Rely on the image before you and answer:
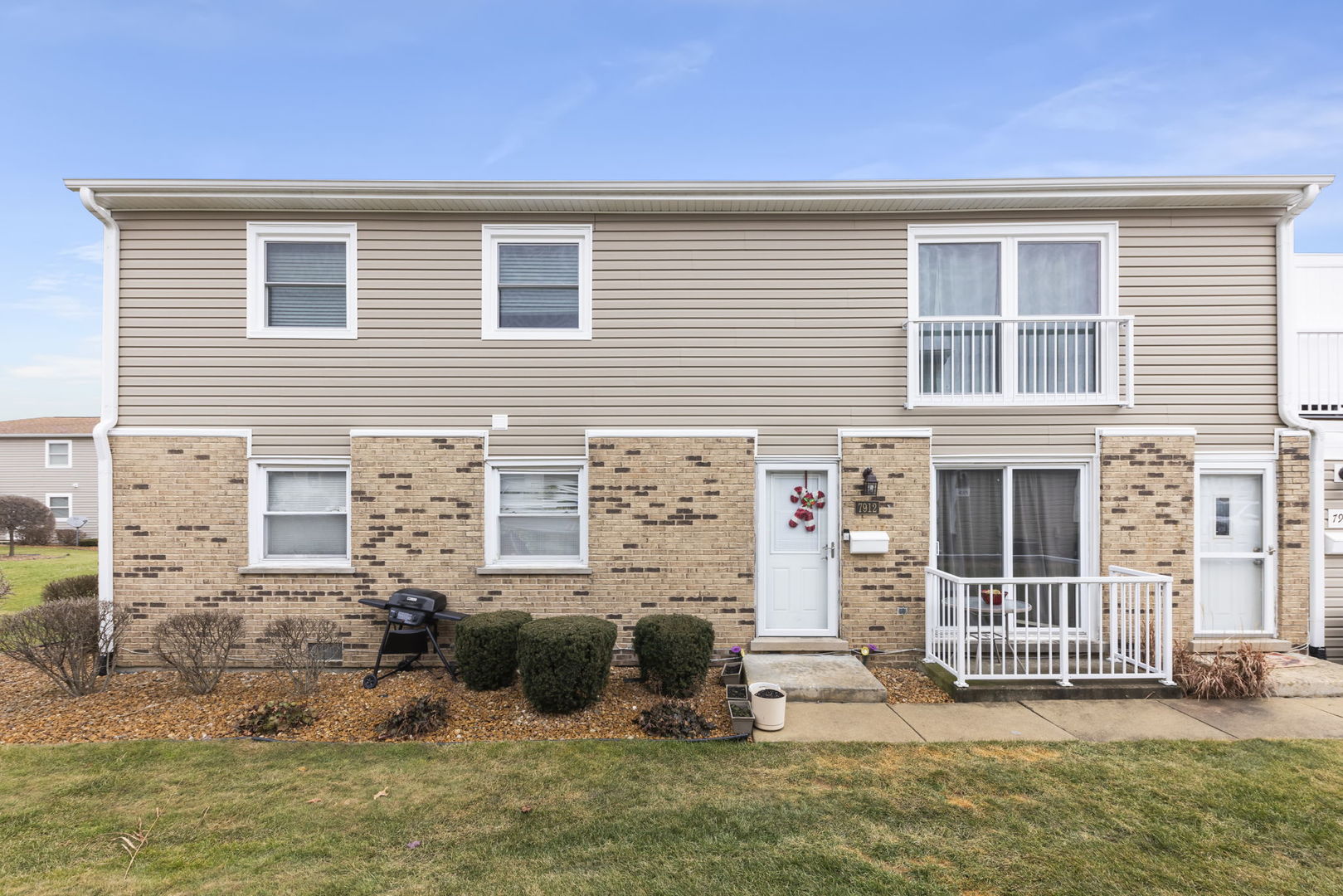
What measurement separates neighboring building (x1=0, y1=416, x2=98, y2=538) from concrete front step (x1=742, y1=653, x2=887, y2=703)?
Answer: 2690cm

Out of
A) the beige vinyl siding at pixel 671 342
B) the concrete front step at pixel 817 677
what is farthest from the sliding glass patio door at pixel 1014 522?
the concrete front step at pixel 817 677

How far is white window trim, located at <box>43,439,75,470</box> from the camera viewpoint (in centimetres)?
2202

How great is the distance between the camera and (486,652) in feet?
A: 19.2

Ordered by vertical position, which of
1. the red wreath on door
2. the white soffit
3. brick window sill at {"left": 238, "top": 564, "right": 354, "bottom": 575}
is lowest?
brick window sill at {"left": 238, "top": 564, "right": 354, "bottom": 575}

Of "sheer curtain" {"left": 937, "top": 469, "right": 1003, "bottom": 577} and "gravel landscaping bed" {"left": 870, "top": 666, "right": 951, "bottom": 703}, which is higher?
"sheer curtain" {"left": 937, "top": 469, "right": 1003, "bottom": 577}

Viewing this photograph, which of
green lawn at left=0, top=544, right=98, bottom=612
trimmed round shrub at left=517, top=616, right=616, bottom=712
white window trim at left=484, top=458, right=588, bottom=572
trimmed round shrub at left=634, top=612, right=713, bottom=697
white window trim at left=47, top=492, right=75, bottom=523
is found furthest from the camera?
white window trim at left=47, top=492, right=75, bottom=523

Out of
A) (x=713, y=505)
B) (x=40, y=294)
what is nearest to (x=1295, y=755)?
(x=713, y=505)

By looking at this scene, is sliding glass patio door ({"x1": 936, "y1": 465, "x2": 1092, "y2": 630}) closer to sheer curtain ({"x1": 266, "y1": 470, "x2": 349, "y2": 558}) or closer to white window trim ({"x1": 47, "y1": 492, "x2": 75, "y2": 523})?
sheer curtain ({"x1": 266, "y1": 470, "x2": 349, "y2": 558})

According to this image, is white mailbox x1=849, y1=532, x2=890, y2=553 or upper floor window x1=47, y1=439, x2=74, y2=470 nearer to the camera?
white mailbox x1=849, y1=532, x2=890, y2=553

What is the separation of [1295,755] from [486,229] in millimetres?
8781

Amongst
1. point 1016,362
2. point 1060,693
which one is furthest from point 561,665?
point 1016,362

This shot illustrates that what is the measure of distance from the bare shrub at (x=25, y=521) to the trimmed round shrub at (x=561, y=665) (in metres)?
20.9

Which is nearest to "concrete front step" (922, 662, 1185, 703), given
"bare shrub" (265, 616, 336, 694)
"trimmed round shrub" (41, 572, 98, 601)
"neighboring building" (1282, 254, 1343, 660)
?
"neighboring building" (1282, 254, 1343, 660)

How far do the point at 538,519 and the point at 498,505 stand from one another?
50 cm
